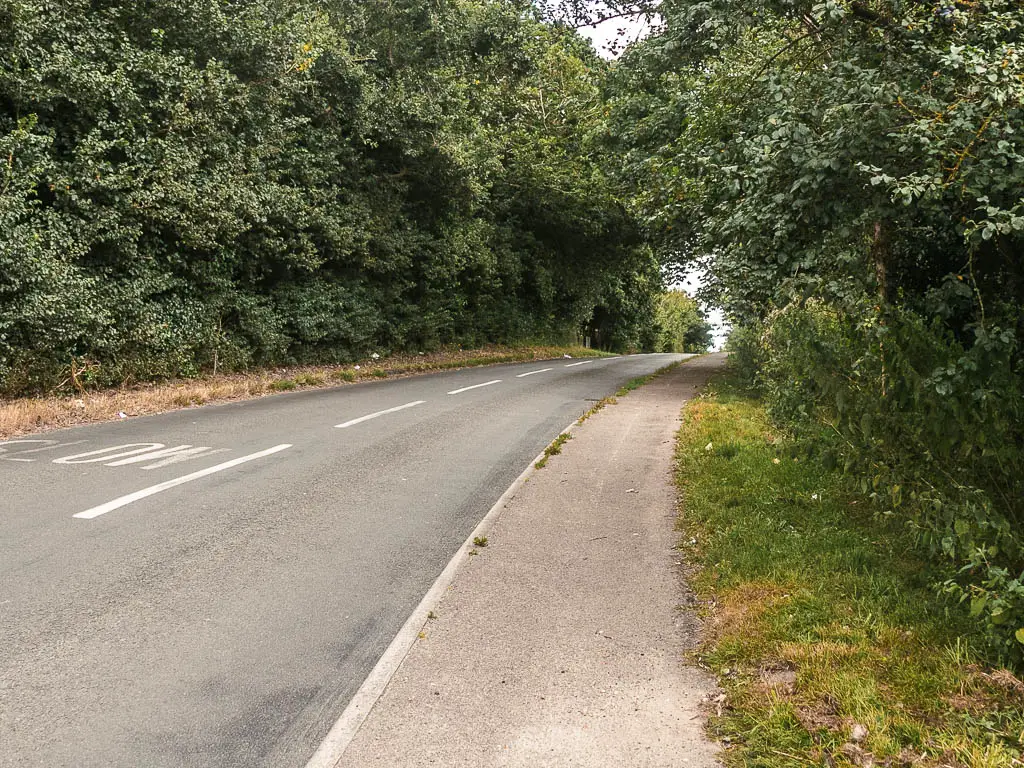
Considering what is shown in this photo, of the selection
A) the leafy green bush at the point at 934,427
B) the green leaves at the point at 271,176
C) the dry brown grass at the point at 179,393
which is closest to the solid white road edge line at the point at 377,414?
the dry brown grass at the point at 179,393

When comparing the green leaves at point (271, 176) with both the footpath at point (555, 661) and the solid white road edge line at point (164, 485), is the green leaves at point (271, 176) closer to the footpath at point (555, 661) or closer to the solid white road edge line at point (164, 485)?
the solid white road edge line at point (164, 485)

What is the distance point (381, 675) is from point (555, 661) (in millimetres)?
967

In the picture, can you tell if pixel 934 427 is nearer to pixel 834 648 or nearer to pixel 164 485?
pixel 834 648

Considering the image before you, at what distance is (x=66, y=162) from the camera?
13.2 metres

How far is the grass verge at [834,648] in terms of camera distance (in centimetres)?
321

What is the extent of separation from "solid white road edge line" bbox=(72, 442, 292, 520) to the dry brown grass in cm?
404

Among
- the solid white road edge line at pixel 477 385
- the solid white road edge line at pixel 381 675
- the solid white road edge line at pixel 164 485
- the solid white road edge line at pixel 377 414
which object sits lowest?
the solid white road edge line at pixel 381 675

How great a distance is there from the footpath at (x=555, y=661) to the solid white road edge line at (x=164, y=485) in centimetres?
339

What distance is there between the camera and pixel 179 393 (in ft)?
46.9

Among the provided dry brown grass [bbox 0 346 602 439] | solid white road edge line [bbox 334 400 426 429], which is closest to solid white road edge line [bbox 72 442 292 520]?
solid white road edge line [bbox 334 400 426 429]

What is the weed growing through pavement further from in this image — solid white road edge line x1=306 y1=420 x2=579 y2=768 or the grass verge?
solid white road edge line x1=306 y1=420 x2=579 y2=768

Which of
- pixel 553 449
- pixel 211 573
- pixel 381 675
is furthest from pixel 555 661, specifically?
pixel 553 449

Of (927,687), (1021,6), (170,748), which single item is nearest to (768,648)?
(927,687)

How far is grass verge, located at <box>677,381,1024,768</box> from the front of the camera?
3.21 m
